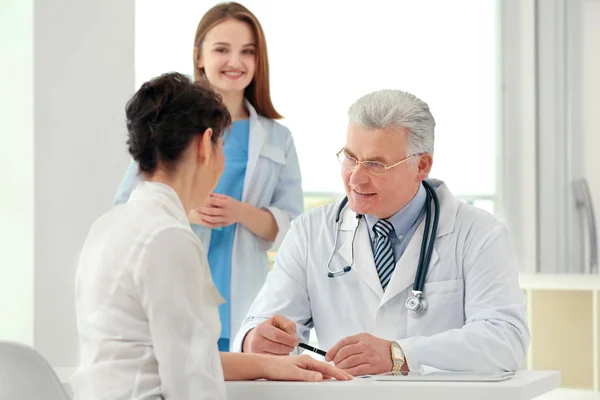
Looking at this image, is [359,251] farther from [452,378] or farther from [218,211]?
[452,378]

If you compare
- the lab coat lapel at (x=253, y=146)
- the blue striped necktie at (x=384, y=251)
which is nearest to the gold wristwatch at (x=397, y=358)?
the blue striped necktie at (x=384, y=251)

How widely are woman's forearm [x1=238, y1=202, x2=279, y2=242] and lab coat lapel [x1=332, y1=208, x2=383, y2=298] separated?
1.24 feet

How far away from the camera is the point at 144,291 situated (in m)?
1.38

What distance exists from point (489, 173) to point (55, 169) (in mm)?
2043

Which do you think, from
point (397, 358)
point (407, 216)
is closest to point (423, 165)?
point (407, 216)

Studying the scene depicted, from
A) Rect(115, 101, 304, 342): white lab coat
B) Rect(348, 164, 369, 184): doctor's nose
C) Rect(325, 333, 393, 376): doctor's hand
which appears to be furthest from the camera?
Rect(115, 101, 304, 342): white lab coat

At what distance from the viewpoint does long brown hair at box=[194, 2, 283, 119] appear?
2721 mm

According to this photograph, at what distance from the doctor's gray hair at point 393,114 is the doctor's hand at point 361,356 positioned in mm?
541

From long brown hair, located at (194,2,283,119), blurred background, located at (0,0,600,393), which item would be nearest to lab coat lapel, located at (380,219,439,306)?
long brown hair, located at (194,2,283,119)

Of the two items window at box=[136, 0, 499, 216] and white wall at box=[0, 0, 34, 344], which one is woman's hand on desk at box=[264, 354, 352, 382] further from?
window at box=[136, 0, 499, 216]

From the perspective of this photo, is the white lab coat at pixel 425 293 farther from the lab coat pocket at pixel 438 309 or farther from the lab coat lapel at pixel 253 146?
the lab coat lapel at pixel 253 146

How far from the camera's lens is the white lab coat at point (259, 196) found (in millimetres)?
2594

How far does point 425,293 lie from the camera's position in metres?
2.04

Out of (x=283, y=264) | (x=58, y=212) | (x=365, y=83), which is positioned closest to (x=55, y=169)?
(x=58, y=212)
